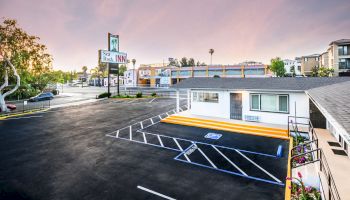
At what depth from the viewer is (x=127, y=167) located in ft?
32.9

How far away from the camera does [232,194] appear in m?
7.55

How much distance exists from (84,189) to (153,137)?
7369mm

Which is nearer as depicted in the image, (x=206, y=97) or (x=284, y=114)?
(x=284, y=114)

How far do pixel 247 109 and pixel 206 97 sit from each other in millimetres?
4437

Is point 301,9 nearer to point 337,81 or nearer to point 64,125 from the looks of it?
point 337,81

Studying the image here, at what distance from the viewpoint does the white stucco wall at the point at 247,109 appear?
51.1 ft

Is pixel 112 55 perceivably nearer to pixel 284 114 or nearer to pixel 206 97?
pixel 206 97

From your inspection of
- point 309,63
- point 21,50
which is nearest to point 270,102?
point 21,50

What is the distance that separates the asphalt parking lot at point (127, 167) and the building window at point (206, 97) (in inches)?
193

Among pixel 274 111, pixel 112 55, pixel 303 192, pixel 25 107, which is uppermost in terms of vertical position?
pixel 112 55

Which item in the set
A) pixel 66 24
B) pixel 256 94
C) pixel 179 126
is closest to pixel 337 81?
pixel 256 94

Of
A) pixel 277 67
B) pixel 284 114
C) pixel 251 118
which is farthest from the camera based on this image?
pixel 277 67

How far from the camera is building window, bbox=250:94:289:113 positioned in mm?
16281

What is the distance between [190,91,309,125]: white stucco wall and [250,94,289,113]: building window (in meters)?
0.31
